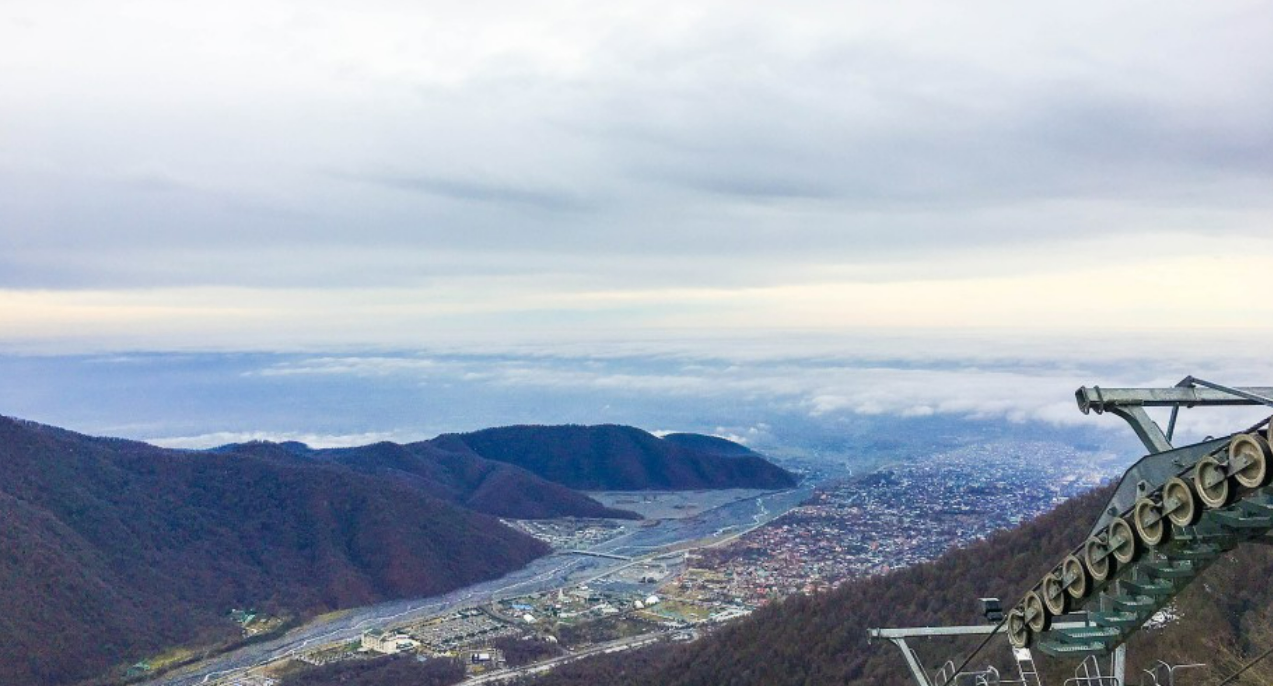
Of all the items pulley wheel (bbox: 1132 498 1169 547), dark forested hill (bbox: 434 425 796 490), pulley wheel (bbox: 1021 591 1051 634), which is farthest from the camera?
dark forested hill (bbox: 434 425 796 490)

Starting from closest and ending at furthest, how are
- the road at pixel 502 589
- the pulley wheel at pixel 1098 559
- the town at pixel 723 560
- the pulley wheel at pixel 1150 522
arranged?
the pulley wheel at pixel 1150 522
the pulley wheel at pixel 1098 559
the road at pixel 502 589
the town at pixel 723 560

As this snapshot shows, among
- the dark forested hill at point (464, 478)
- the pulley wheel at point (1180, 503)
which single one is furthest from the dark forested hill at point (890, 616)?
the dark forested hill at point (464, 478)

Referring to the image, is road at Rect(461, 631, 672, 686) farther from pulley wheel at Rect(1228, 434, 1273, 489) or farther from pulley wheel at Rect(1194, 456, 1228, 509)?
pulley wheel at Rect(1228, 434, 1273, 489)

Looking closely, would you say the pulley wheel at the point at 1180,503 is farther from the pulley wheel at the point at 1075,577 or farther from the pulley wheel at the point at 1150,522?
the pulley wheel at the point at 1075,577

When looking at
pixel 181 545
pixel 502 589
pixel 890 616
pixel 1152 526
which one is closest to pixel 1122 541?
pixel 1152 526

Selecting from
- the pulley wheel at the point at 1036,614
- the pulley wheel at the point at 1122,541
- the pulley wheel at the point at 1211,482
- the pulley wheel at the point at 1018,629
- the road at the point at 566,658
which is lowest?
the road at the point at 566,658

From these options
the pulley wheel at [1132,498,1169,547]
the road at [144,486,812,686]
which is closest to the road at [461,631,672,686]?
the road at [144,486,812,686]

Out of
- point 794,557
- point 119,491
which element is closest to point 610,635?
point 794,557
